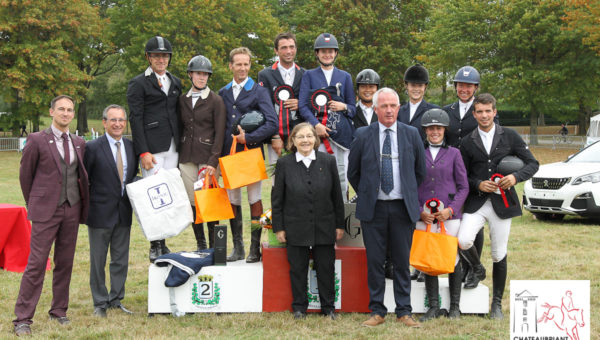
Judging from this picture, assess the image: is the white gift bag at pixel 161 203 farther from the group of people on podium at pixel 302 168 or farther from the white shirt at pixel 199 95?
the white shirt at pixel 199 95

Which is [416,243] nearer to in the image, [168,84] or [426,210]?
[426,210]

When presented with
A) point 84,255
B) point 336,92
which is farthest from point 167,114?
point 84,255

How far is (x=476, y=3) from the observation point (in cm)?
2966

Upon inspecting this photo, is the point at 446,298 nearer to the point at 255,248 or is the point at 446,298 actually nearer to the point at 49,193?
the point at 255,248

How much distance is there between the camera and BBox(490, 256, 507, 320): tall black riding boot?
540cm

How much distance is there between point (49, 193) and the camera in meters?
4.90


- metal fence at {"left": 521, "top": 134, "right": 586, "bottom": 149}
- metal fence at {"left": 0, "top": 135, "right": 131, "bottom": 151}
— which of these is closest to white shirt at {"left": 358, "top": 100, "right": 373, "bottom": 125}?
metal fence at {"left": 521, "top": 134, "right": 586, "bottom": 149}

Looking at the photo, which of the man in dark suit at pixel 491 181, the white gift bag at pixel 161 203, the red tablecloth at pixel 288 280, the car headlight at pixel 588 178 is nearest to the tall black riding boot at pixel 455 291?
the man in dark suit at pixel 491 181

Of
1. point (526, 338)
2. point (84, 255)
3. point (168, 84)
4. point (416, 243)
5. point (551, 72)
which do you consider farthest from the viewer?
point (551, 72)

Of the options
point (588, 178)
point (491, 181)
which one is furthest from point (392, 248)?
point (588, 178)

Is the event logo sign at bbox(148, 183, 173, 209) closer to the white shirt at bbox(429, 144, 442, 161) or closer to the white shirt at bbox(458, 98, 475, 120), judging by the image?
the white shirt at bbox(429, 144, 442, 161)

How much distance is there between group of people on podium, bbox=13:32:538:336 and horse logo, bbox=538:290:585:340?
1496mm

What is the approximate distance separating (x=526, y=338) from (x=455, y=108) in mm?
2719

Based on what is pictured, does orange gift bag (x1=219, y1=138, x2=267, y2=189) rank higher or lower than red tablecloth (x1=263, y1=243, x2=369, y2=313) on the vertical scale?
higher
